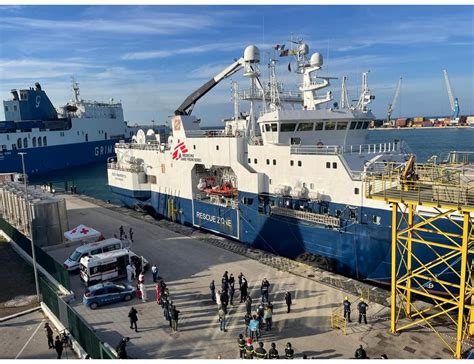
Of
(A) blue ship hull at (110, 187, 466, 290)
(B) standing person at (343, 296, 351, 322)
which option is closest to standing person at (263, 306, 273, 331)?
(B) standing person at (343, 296, 351, 322)

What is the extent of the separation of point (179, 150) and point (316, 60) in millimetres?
11652

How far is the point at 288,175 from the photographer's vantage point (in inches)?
802

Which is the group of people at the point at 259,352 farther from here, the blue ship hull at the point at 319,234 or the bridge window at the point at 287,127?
the bridge window at the point at 287,127

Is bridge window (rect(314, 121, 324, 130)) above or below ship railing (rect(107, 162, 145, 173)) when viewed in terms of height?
above

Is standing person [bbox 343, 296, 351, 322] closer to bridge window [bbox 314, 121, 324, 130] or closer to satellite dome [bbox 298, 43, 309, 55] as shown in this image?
bridge window [bbox 314, 121, 324, 130]

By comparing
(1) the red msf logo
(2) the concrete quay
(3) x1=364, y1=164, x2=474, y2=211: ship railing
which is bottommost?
(2) the concrete quay

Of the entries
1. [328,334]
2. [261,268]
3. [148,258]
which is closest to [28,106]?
[148,258]

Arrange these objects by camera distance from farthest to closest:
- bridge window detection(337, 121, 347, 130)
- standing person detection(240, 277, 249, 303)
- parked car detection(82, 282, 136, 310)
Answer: bridge window detection(337, 121, 347, 130), standing person detection(240, 277, 249, 303), parked car detection(82, 282, 136, 310)

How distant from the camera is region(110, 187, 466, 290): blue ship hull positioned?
53.7 ft

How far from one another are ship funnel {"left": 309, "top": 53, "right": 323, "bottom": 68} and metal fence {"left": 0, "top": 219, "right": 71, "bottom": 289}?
1833cm

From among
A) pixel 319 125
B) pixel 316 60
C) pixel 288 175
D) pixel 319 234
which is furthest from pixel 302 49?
pixel 319 234

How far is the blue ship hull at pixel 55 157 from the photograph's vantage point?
63250 mm

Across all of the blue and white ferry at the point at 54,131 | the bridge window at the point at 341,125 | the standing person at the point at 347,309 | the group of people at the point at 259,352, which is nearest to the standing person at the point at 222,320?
the group of people at the point at 259,352

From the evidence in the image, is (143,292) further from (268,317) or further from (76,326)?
(268,317)
